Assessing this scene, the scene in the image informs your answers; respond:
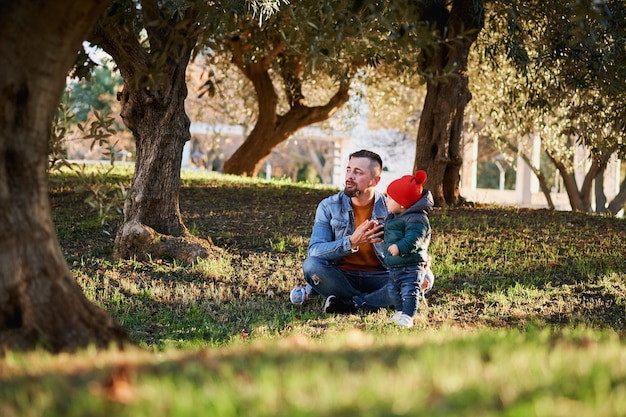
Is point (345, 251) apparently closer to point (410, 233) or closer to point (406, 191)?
point (410, 233)

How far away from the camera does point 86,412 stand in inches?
97.9

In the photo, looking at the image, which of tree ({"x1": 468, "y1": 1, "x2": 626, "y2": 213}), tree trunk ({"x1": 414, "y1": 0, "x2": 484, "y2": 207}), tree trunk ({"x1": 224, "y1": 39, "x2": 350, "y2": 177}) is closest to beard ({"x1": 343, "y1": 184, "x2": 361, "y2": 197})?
tree ({"x1": 468, "y1": 1, "x2": 626, "y2": 213})

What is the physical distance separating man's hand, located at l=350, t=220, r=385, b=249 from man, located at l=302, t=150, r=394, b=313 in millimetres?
285

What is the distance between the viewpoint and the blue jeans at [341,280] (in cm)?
698

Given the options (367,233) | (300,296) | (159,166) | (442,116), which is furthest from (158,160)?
(442,116)

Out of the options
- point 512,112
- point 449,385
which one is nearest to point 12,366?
point 449,385

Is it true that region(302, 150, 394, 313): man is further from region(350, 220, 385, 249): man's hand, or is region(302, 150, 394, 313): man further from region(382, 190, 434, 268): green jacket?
region(382, 190, 434, 268): green jacket

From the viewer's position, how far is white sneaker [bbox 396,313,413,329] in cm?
627

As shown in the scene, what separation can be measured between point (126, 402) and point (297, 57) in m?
16.8

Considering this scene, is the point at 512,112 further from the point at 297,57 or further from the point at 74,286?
the point at 74,286

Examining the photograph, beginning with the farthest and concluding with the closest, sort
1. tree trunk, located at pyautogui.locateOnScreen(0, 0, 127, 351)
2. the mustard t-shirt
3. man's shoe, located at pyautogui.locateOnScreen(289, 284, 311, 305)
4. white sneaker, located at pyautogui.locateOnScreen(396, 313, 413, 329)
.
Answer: man's shoe, located at pyautogui.locateOnScreen(289, 284, 311, 305)
the mustard t-shirt
white sneaker, located at pyautogui.locateOnScreen(396, 313, 413, 329)
tree trunk, located at pyautogui.locateOnScreen(0, 0, 127, 351)

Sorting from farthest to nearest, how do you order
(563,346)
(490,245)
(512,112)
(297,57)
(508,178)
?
(508,178), (297,57), (512,112), (490,245), (563,346)

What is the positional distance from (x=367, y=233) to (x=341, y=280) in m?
0.82

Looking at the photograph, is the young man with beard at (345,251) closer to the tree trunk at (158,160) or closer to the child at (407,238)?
the child at (407,238)
